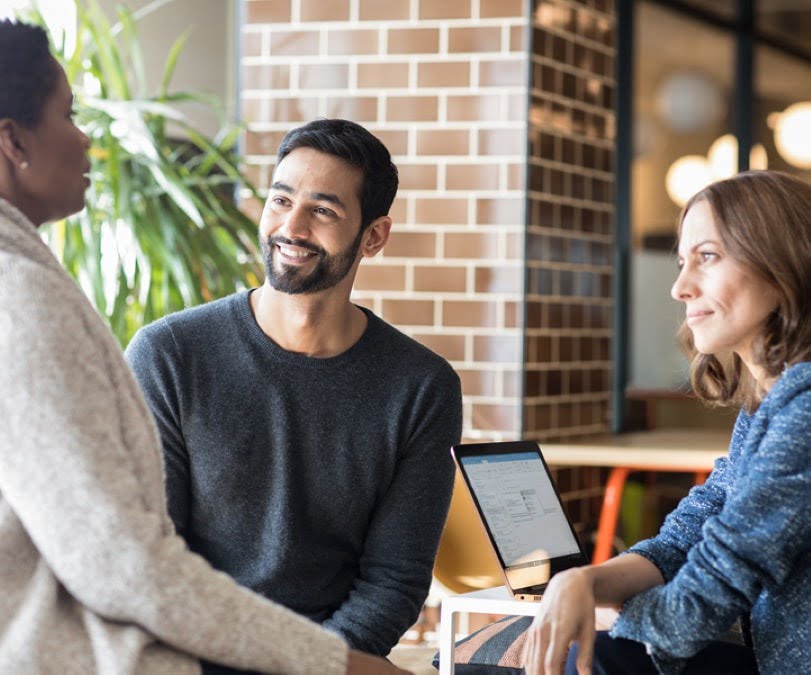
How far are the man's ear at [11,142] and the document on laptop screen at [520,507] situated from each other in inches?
34.3

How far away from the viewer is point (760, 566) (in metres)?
1.69

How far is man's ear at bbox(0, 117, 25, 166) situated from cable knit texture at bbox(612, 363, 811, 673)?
0.99 metres

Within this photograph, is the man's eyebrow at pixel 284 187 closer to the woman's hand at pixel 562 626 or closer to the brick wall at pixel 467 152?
the woman's hand at pixel 562 626

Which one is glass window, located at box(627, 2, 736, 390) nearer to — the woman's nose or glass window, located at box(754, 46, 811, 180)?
glass window, located at box(754, 46, 811, 180)

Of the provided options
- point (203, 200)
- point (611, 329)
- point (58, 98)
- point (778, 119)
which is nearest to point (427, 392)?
point (58, 98)

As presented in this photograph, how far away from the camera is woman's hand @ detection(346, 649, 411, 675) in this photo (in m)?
1.46

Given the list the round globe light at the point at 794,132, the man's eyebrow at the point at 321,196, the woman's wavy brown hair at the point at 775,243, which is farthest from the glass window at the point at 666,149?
the woman's wavy brown hair at the point at 775,243

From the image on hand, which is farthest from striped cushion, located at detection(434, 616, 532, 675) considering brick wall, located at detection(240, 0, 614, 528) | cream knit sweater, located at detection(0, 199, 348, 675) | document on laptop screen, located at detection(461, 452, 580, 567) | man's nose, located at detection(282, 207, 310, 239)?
brick wall, located at detection(240, 0, 614, 528)

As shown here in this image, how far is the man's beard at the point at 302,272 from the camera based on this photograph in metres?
2.20

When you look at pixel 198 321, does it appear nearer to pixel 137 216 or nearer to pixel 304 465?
pixel 304 465

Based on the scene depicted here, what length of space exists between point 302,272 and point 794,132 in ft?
15.9

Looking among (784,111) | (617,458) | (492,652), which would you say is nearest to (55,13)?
(617,458)

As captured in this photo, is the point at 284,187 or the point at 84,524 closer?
the point at 84,524

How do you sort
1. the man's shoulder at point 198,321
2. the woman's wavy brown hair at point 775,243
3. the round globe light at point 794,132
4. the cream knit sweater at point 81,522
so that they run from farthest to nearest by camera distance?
the round globe light at point 794,132 < the man's shoulder at point 198,321 < the woman's wavy brown hair at point 775,243 < the cream knit sweater at point 81,522
